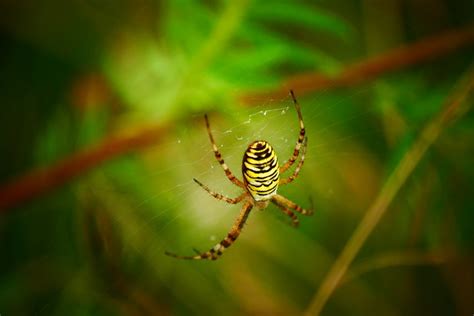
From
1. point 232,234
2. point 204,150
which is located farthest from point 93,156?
Answer: point 232,234

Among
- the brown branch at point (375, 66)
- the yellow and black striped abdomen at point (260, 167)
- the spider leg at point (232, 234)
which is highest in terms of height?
the brown branch at point (375, 66)

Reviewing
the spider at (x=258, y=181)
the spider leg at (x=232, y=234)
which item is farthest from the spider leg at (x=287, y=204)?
the spider leg at (x=232, y=234)

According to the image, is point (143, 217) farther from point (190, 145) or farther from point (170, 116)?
point (170, 116)

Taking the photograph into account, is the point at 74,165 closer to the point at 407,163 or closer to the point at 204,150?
the point at 204,150

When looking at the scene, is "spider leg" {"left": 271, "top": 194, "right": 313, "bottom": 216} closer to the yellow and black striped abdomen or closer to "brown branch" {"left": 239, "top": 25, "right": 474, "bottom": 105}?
the yellow and black striped abdomen

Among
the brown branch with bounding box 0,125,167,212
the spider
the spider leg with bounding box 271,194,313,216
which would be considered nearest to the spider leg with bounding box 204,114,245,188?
the spider

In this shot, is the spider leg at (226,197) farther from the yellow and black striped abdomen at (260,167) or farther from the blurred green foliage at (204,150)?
the yellow and black striped abdomen at (260,167)

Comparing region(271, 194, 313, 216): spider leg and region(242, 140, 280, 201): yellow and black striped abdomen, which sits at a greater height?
region(242, 140, 280, 201): yellow and black striped abdomen
